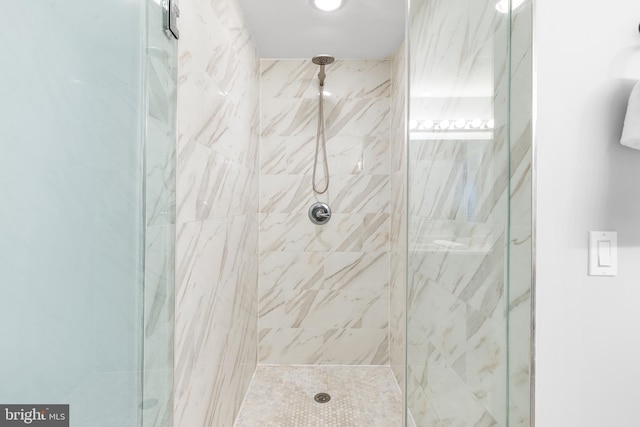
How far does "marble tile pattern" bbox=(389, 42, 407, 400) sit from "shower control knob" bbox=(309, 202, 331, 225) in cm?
46

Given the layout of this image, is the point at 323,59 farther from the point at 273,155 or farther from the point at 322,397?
the point at 322,397

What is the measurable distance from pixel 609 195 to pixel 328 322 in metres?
2.09

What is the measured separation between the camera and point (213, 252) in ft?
4.92

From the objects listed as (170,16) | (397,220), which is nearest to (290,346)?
(397,220)

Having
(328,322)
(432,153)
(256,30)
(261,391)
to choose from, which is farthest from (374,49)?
(261,391)

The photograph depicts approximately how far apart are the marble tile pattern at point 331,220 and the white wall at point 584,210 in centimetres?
182

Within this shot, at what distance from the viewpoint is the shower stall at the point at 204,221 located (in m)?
0.52

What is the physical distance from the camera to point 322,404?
6.97ft

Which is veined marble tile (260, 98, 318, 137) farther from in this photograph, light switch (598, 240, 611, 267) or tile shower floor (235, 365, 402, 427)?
light switch (598, 240, 611, 267)

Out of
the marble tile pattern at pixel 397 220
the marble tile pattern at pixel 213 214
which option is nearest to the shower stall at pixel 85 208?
the marble tile pattern at pixel 213 214

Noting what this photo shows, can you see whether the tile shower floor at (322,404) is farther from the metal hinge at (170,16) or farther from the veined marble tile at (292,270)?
the metal hinge at (170,16)

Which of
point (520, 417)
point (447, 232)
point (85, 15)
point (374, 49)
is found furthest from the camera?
point (374, 49)

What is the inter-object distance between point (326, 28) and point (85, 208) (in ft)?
6.46

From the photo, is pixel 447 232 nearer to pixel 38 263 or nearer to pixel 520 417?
pixel 520 417
